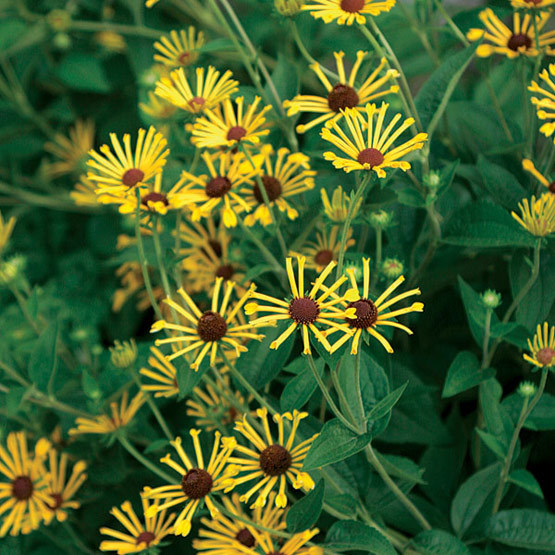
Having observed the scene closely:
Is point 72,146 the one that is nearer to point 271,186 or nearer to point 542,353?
point 271,186

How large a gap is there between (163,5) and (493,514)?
3.46 feet

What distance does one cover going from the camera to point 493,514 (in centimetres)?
67

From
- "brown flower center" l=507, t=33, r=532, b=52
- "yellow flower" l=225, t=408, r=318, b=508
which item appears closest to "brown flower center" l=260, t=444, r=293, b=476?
"yellow flower" l=225, t=408, r=318, b=508

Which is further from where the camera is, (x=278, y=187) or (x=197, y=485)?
(x=278, y=187)

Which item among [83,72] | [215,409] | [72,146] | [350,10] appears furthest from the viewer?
[72,146]

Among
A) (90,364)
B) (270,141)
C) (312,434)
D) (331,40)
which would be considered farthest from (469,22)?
(90,364)

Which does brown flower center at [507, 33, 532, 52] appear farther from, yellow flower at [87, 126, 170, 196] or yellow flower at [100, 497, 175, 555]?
yellow flower at [100, 497, 175, 555]

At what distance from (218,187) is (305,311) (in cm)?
20

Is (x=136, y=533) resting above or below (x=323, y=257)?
below

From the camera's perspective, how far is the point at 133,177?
626 mm

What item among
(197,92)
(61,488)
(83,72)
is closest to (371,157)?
(197,92)

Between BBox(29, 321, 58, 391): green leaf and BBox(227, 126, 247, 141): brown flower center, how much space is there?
29cm

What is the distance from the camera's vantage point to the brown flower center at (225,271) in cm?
79

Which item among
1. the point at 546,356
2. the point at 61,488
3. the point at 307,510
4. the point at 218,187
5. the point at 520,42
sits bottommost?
the point at 61,488
